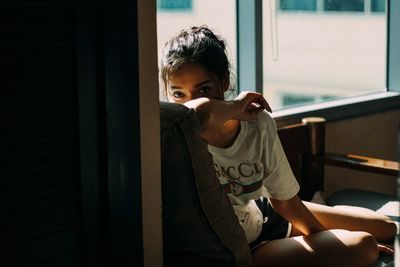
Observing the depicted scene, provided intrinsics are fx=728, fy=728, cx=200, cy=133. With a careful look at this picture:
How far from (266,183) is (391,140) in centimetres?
163

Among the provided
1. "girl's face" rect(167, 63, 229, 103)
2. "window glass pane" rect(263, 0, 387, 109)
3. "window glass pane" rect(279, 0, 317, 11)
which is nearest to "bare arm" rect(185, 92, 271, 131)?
"girl's face" rect(167, 63, 229, 103)

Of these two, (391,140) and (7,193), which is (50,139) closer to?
(7,193)

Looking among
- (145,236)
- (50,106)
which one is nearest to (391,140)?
(145,236)

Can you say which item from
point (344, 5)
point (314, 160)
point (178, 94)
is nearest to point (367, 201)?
point (314, 160)

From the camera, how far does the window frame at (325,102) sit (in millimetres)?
2838

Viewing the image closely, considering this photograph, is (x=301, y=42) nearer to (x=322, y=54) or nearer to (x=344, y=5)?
(x=322, y=54)

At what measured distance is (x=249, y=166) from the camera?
2070mm

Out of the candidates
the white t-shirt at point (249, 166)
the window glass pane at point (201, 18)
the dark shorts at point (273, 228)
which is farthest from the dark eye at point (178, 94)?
the dark shorts at point (273, 228)

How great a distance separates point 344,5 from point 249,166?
156cm

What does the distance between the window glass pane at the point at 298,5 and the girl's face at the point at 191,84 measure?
108 cm

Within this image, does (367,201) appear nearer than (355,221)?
No

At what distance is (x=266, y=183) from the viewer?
2.14m

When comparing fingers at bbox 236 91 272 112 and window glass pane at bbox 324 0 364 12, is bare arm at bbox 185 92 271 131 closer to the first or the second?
fingers at bbox 236 91 272 112

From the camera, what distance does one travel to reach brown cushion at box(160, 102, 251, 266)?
1526 millimetres
